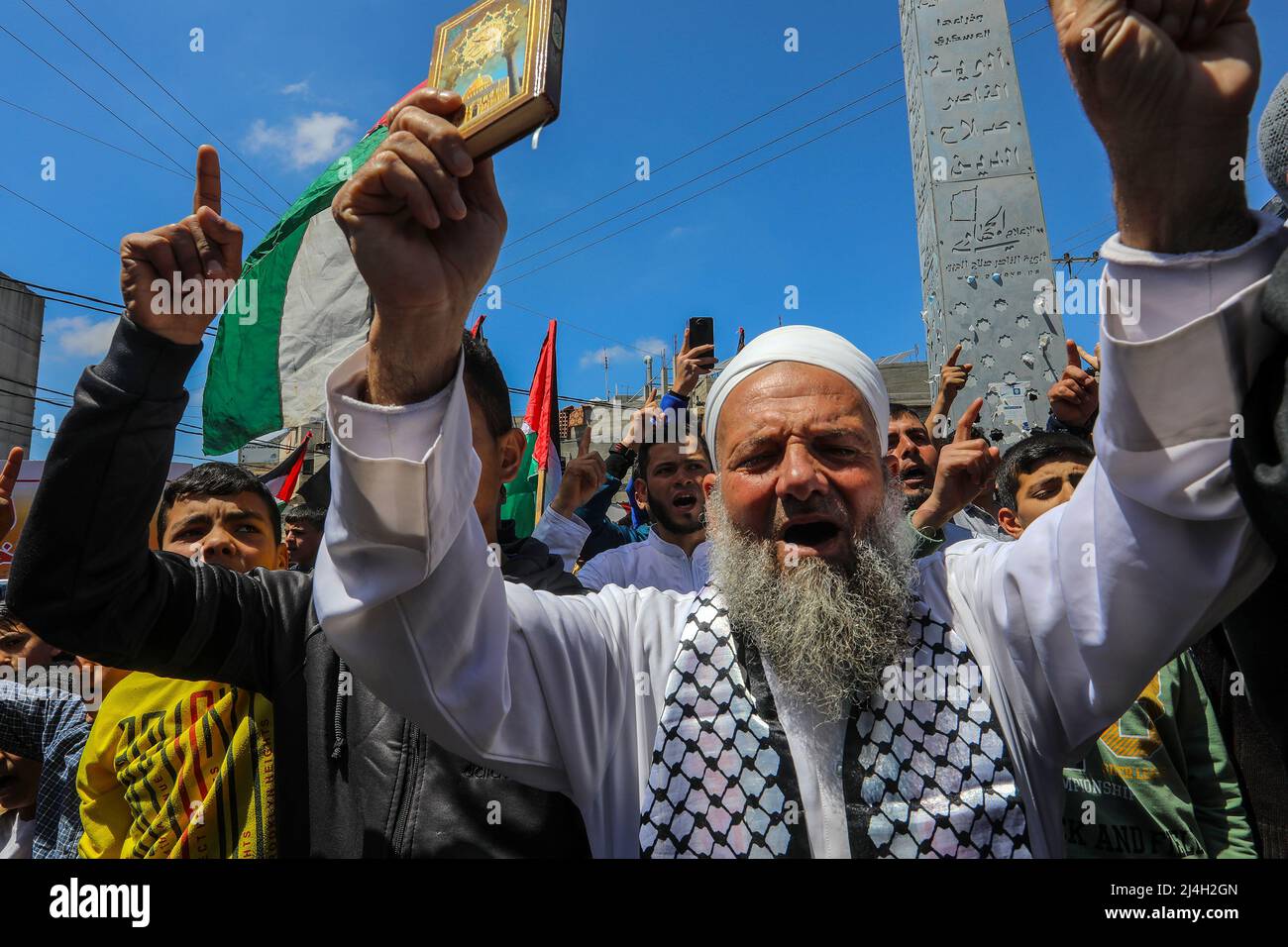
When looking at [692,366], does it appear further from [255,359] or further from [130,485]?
[130,485]

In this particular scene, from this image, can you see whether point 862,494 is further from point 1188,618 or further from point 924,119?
point 924,119

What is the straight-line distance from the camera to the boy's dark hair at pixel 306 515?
4520 millimetres

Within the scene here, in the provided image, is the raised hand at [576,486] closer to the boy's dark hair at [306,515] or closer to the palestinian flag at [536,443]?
the boy's dark hair at [306,515]

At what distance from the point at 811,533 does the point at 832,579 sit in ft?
0.44

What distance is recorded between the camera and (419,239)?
1377 millimetres

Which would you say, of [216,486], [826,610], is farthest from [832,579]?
[216,486]

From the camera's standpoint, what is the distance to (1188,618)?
4.11 ft

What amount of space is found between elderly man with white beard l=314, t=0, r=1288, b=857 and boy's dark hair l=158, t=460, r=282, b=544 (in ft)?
4.39

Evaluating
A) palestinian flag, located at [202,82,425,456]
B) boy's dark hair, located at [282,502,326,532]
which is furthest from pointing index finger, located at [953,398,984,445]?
boy's dark hair, located at [282,502,326,532]

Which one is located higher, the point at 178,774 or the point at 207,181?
the point at 207,181

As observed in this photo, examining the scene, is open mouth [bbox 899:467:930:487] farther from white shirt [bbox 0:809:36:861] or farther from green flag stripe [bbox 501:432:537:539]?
white shirt [bbox 0:809:36:861]

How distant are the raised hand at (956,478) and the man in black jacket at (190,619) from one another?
1.70 m

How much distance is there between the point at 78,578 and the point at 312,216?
9.24ft

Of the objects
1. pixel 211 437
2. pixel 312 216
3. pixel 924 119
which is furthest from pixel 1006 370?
pixel 211 437
